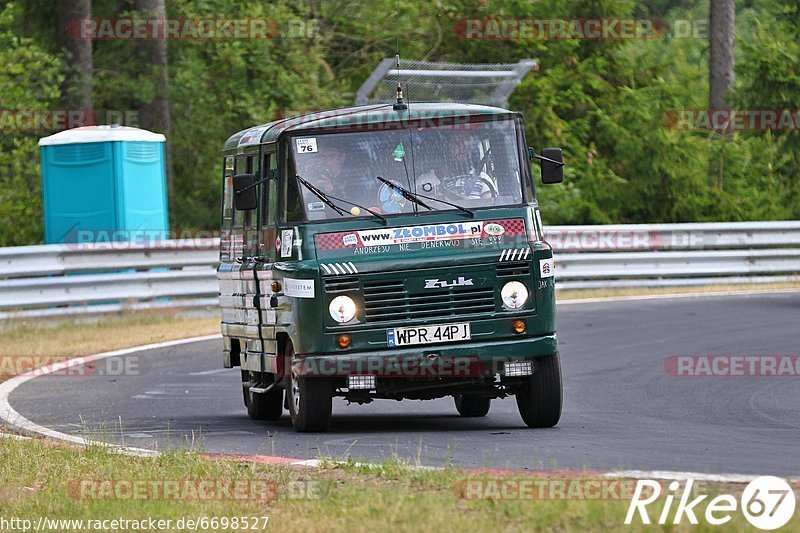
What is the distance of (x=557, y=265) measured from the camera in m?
23.6

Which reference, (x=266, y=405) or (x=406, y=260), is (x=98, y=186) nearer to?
(x=266, y=405)

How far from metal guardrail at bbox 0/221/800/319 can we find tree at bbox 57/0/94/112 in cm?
870

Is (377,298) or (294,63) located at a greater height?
(294,63)

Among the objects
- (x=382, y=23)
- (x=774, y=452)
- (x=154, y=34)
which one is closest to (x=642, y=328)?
(x=774, y=452)

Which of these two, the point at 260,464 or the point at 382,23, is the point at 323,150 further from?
the point at 382,23

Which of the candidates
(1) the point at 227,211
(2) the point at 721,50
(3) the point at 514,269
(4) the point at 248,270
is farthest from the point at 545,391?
(2) the point at 721,50

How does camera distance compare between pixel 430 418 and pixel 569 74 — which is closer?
pixel 430 418

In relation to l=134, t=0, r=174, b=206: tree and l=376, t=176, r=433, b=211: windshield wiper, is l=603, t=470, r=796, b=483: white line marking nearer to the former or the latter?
l=376, t=176, r=433, b=211: windshield wiper

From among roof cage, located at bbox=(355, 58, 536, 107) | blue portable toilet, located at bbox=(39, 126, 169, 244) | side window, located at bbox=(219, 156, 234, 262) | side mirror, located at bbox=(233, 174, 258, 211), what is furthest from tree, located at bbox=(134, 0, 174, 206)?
side mirror, located at bbox=(233, 174, 258, 211)

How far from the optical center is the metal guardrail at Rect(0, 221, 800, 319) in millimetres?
19438

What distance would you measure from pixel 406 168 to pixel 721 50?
24.0 meters

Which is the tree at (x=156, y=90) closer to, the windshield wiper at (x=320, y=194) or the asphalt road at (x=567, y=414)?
the asphalt road at (x=567, y=414)

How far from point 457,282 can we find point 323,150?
1378mm

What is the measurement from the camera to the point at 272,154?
1077 centimetres
